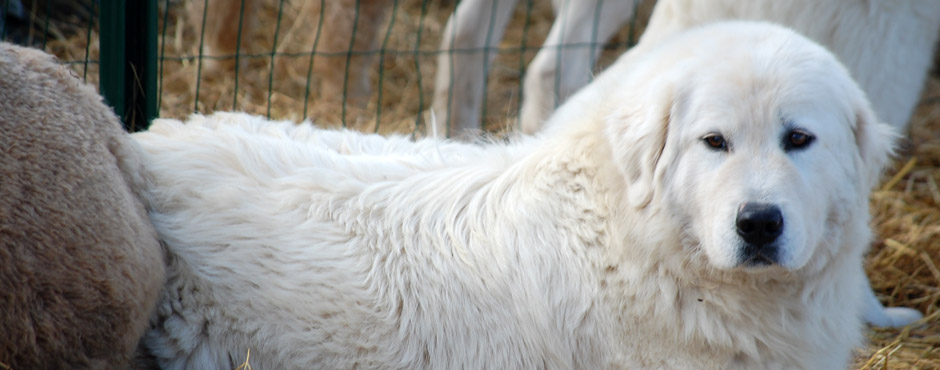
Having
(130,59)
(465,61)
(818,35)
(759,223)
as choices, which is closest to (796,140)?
(759,223)

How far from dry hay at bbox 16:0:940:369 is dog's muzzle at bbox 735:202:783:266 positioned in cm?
118

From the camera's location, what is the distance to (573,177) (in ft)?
9.06

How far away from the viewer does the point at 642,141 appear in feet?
8.43

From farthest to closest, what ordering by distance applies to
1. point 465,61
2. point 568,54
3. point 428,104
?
point 428,104
point 465,61
point 568,54

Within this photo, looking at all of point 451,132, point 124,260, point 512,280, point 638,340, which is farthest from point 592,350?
point 451,132

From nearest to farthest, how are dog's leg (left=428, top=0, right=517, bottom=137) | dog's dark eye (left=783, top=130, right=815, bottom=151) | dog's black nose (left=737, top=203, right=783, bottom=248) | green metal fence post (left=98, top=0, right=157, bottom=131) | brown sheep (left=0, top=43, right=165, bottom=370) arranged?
brown sheep (left=0, top=43, right=165, bottom=370) < dog's black nose (left=737, top=203, right=783, bottom=248) < dog's dark eye (left=783, top=130, right=815, bottom=151) < green metal fence post (left=98, top=0, right=157, bottom=131) < dog's leg (left=428, top=0, right=517, bottom=137)

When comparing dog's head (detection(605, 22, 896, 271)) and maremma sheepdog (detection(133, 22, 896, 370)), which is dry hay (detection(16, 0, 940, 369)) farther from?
dog's head (detection(605, 22, 896, 271))

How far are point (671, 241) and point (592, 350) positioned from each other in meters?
0.39

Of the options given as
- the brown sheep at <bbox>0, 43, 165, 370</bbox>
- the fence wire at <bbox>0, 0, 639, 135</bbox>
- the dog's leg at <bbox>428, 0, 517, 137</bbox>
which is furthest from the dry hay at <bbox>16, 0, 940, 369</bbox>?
the brown sheep at <bbox>0, 43, 165, 370</bbox>

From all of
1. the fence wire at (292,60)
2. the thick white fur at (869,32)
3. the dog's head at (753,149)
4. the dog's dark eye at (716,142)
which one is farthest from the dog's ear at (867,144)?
the fence wire at (292,60)

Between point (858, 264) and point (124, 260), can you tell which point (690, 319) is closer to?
point (858, 264)

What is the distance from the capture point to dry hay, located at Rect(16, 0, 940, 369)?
165 inches

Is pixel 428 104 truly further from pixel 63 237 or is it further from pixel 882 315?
pixel 63 237

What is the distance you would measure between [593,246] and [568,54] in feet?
8.48
